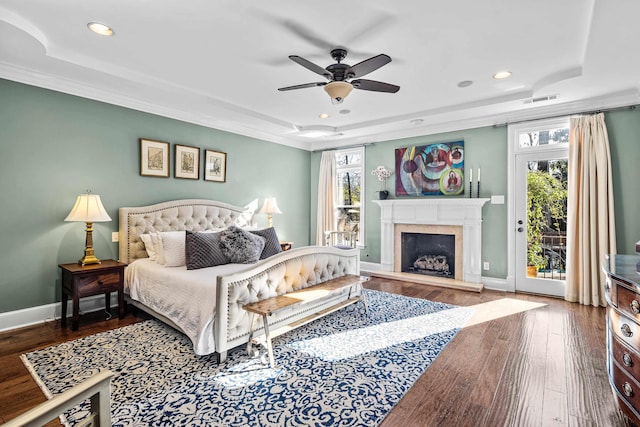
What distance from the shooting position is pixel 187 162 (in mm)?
4699

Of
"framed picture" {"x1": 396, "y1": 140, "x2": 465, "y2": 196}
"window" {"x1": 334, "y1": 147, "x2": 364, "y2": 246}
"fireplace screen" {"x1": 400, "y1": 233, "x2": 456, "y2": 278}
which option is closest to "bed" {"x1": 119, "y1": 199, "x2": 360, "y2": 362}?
"fireplace screen" {"x1": 400, "y1": 233, "x2": 456, "y2": 278}

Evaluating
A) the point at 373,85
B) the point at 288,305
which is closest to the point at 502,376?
the point at 288,305

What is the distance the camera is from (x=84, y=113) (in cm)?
370

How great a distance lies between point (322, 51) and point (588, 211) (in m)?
3.84

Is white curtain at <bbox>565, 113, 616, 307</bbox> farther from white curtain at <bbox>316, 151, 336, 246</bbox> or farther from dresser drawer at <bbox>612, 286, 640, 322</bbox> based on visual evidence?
white curtain at <bbox>316, 151, 336, 246</bbox>

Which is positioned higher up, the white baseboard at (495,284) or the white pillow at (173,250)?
the white pillow at (173,250)

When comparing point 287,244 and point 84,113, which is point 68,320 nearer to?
point 84,113

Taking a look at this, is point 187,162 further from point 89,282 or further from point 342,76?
point 342,76

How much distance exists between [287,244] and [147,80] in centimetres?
316

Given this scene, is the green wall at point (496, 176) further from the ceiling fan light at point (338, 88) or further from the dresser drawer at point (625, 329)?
the ceiling fan light at point (338, 88)

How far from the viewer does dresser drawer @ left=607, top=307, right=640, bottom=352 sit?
167 cm

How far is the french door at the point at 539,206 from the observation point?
4.40 m

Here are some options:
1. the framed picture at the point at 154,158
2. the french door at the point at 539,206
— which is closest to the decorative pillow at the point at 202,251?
the framed picture at the point at 154,158

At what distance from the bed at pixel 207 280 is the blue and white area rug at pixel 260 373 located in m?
0.21
